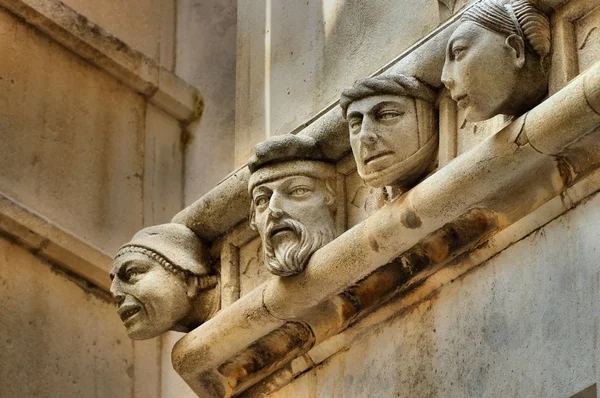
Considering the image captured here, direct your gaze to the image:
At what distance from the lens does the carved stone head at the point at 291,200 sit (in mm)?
5836

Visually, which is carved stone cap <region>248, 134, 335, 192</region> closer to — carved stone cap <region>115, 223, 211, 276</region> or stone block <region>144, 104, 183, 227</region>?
carved stone cap <region>115, 223, 211, 276</region>

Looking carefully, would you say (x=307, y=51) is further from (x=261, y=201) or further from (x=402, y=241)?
(x=402, y=241)

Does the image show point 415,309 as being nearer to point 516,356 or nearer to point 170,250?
point 516,356

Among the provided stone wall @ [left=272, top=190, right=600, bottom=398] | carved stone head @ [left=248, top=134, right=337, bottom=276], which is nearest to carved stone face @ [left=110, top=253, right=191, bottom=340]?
carved stone head @ [left=248, top=134, right=337, bottom=276]

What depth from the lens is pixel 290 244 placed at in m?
5.84

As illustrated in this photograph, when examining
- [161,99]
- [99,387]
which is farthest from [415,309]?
[161,99]

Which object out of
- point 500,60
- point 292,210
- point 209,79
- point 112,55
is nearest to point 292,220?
point 292,210

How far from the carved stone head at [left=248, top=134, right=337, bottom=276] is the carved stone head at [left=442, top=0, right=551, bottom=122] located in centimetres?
66

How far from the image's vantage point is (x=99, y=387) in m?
7.62

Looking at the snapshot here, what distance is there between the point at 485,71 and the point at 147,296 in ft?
4.61

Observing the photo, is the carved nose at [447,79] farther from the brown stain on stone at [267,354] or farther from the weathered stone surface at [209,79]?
the weathered stone surface at [209,79]

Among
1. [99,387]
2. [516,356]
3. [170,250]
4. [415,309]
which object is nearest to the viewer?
[516,356]

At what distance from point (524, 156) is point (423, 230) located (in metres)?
0.38

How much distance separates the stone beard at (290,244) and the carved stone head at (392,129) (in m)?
0.27
